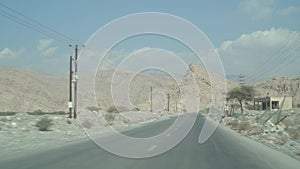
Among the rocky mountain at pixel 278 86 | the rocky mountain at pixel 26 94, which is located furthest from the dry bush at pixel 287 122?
the rocky mountain at pixel 278 86

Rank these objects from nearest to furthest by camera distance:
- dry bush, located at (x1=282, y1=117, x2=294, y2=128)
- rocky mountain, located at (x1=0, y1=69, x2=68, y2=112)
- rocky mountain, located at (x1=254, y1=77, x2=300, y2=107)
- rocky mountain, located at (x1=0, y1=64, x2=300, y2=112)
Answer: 1. dry bush, located at (x1=282, y1=117, x2=294, y2=128)
2. rocky mountain, located at (x1=0, y1=69, x2=68, y2=112)
3. rocky mountain, located at (x1=0, y1=64, x2=300, y2=112)
4. rocky mountain, located at (x1=254, y1=77, x2=300, y2=107)

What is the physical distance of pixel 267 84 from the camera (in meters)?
178

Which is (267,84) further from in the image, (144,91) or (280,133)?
(280,133)

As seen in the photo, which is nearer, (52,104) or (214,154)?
(214,154)

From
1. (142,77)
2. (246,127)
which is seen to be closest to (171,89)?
(142,77)

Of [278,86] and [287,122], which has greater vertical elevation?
[278,86]

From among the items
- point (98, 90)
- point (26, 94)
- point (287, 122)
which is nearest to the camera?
point (287, 122)

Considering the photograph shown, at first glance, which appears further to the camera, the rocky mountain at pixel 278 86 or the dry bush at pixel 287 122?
the rocky mountain at pixel 278 86

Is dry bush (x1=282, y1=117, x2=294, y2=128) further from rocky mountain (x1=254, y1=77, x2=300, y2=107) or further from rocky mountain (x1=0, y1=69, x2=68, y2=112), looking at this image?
rocky mountain (x1=254, y1=77, x2=300, y2=107)

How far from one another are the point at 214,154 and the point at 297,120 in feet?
81.3

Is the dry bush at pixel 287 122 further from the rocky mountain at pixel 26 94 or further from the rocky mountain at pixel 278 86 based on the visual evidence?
the rocky mountain at pixel 278 86

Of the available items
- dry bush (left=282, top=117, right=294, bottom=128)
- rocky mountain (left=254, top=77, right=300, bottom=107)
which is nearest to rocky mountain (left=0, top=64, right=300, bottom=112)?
rocky mountain (left=254, top=77, right=300, bottom=107)

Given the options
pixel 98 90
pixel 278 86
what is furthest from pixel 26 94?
pixel 278 86

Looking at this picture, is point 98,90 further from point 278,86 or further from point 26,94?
point 278,86
